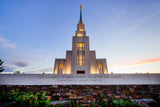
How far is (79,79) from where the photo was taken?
14.7ft

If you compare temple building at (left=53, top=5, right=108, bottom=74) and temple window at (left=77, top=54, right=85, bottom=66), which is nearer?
temple building at (left=53, top=5, right=108, bottom=74)

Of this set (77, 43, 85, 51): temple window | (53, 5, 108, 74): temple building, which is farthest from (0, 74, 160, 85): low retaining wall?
(77, 43, 85, 51): temple window

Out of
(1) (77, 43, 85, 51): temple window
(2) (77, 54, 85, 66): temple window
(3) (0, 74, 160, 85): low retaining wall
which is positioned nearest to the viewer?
(3) (0, 74, 160, 85): low retaining wall

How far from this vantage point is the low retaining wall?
4332 millimetres

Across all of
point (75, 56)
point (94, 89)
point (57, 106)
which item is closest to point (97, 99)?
point (94, 89)

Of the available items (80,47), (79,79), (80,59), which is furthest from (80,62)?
(79,79)

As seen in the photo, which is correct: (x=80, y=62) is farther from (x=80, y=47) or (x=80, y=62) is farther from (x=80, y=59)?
(x=80, y=47)

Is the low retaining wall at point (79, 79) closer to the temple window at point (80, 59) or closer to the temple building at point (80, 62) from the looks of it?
the temple building at point (80, 62)

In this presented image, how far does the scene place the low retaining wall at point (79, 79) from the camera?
433 centimetres

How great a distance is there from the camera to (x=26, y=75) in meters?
4.48

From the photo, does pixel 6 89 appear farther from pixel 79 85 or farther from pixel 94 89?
pixel 94 89

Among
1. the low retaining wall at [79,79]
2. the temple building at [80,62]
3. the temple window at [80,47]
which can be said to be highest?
the temple window at [80,47]

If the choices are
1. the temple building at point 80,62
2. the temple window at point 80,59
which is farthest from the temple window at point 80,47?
the temple window at point 80,59

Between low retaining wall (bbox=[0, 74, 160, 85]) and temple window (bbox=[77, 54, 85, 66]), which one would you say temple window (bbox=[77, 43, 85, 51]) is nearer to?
temple window (bbox=[77, 54, 85, 66])
